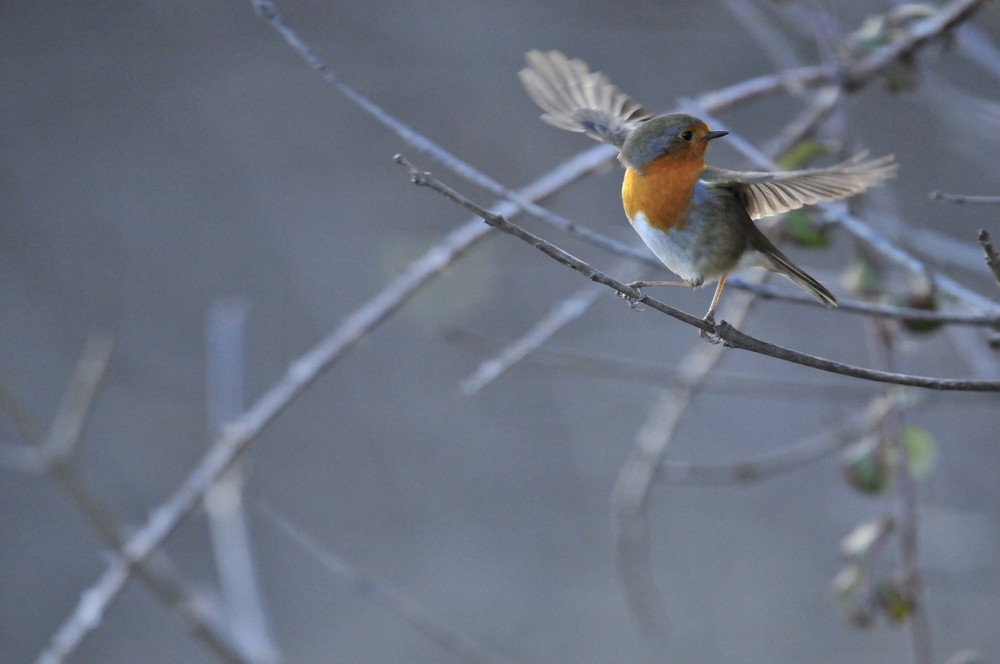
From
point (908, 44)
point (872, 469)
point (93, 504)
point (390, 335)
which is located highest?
point (390, 335)

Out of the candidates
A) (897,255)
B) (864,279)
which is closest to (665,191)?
(897,255)

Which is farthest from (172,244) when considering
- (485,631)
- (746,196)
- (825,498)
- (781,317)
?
(746,196)

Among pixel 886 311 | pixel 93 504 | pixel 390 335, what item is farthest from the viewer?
pixel 390 335

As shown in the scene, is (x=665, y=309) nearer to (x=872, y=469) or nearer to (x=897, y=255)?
(x=897, y=255)

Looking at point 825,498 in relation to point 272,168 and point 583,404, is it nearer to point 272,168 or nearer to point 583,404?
point 583,404

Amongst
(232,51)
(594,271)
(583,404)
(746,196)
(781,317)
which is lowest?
(594,271)

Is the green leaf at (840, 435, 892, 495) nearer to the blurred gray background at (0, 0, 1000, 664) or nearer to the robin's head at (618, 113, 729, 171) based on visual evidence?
the robin's head at (618, 113, 729, 171)

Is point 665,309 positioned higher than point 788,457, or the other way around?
point 788,457
